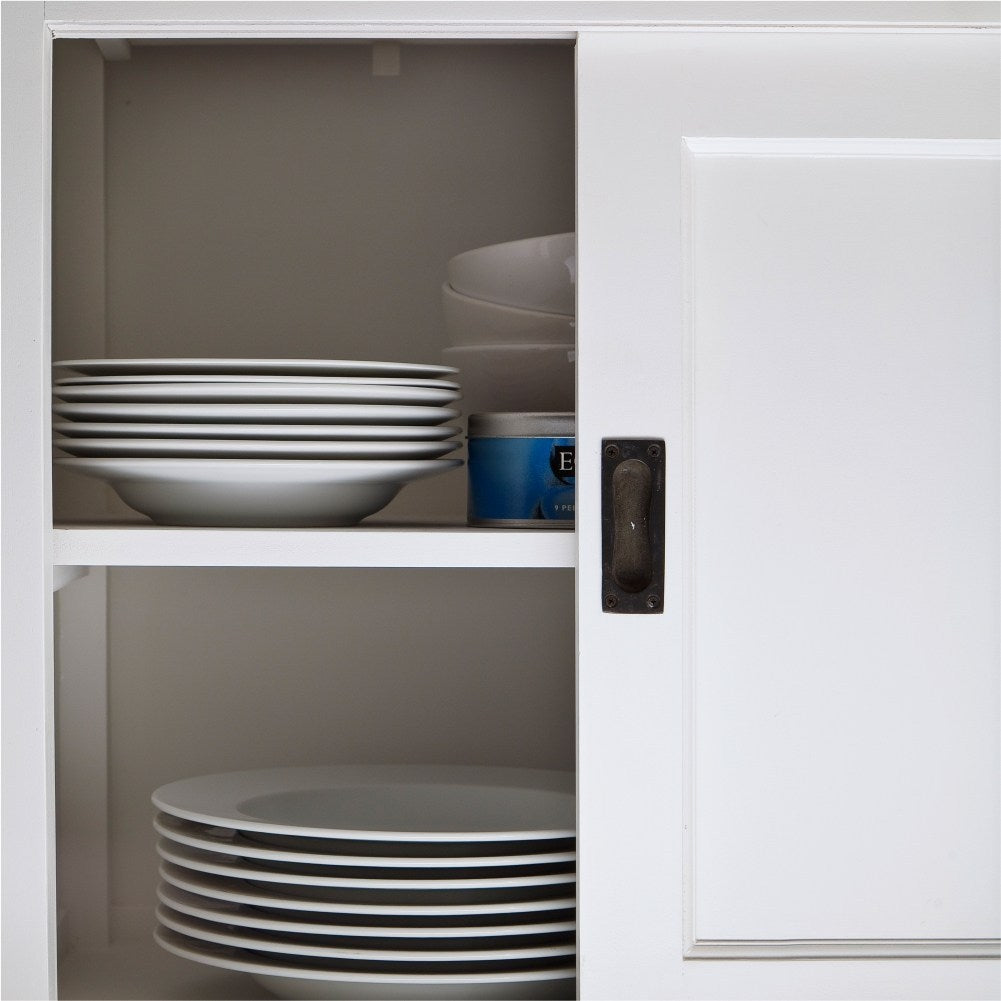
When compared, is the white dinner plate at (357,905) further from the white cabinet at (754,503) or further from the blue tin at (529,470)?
the blue tin at (529,470)

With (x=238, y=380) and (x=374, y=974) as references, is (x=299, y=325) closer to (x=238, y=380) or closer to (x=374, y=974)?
(x=238, y=380)

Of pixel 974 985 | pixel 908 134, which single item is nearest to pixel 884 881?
pixel 974 985

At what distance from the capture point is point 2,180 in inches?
26.4

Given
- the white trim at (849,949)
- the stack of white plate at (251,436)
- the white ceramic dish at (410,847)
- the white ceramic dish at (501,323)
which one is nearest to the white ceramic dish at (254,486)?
the stack of white plate at (251,436)

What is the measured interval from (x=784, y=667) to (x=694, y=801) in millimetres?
97

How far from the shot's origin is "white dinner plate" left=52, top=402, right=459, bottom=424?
27.8 inches

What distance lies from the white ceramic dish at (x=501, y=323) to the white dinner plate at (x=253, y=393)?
0.10 meters

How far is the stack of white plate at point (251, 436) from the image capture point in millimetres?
707

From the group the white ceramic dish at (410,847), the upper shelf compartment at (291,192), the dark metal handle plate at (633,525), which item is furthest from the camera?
the upper shelf compartment at (291,192)

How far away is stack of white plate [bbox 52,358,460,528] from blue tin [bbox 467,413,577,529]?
0.04 metres

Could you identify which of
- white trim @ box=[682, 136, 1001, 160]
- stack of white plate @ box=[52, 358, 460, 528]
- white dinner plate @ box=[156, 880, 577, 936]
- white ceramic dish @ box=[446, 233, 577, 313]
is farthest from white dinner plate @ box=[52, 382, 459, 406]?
white dinner plate @ box=[156, 880, 577, 936]

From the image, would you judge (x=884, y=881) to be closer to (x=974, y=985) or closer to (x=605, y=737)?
(x=974, y=985)

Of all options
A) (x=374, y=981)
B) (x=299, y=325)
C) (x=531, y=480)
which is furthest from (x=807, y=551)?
(x=299, y=325)

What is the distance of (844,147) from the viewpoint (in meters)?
0.67
